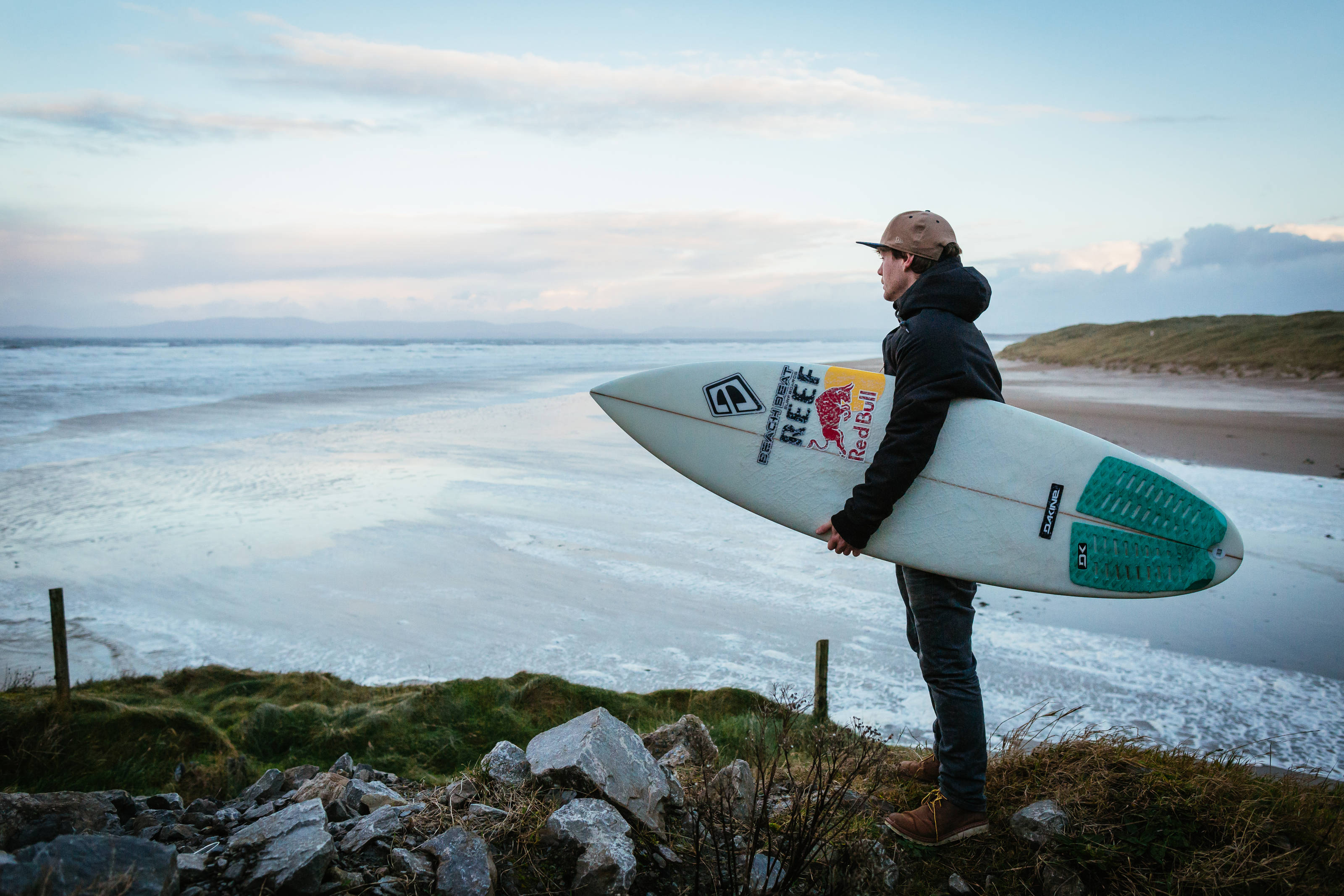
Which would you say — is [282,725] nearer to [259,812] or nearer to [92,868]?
[259,812]

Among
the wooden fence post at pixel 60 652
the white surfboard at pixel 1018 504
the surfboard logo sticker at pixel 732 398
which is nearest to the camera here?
the white surfboard at pixel 1018 504

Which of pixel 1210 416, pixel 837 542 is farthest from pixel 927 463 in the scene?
pixel 1210 416

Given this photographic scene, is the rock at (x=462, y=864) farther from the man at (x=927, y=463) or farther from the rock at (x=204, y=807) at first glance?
the man at (x=927, y=463)

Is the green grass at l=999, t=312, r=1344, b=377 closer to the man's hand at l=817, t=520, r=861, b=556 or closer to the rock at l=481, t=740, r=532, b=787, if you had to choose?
the man's hand at l=817, t=520, r=861, b=556

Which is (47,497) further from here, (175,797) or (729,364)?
(729,364)

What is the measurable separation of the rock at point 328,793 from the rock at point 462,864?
1.29ft

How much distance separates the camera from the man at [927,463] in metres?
2.08

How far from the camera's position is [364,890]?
1.84 m

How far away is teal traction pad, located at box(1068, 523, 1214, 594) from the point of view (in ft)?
8.06

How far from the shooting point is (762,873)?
2.00 meters

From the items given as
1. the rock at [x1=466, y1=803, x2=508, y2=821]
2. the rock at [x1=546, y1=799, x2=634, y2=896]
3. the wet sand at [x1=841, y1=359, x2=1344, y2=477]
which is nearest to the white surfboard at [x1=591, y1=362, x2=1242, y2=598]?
the rock at [x1=546, y1=799, x2=634, y2=896]

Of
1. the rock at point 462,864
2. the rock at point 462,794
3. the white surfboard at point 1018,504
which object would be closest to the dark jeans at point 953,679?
the white surfboard at point 1018,504

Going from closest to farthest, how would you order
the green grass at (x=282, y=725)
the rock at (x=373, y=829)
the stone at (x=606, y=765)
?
the rock at (x=373, y=829) → the stone at (x=606, y=765) → the green grass at (x=282, y=725)

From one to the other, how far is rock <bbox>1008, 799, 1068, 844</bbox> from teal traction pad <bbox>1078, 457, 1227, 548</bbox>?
92 centimetres
